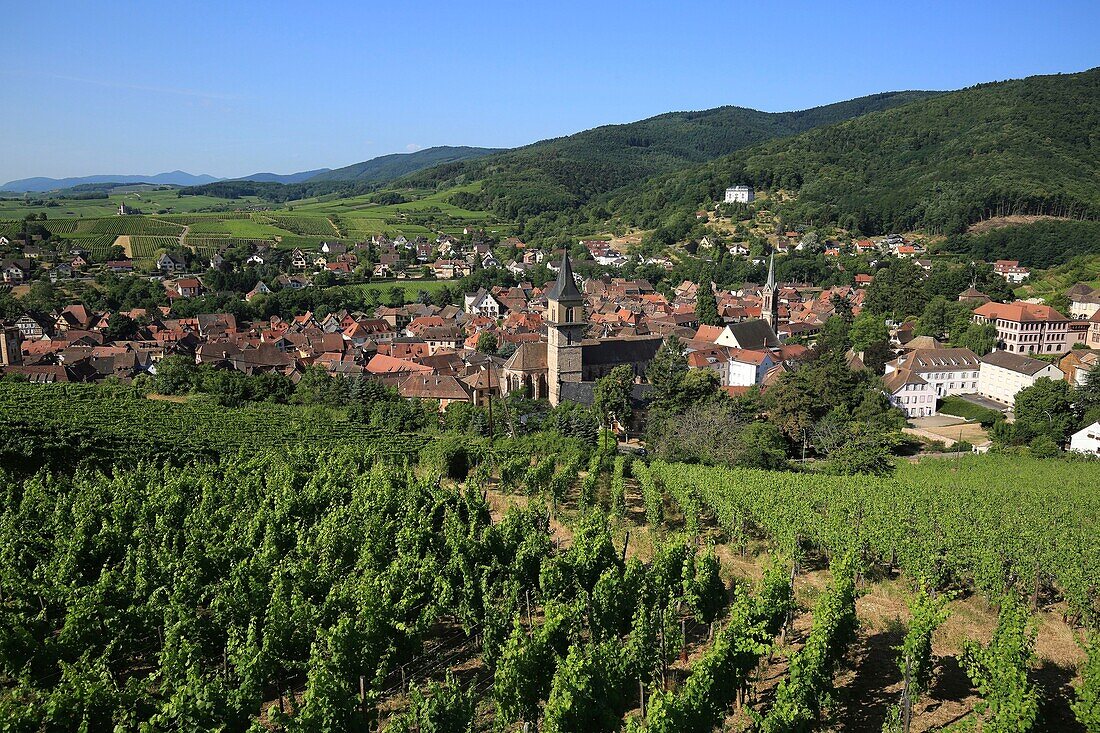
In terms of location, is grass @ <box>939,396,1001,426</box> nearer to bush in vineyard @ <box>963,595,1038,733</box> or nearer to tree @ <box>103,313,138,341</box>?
bush in vineyard @ <box>963,595,1038,733</box>

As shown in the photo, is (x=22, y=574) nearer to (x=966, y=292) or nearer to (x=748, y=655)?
(x=748, y=655)

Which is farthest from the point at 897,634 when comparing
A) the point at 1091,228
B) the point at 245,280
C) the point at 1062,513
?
the point at 1091,228

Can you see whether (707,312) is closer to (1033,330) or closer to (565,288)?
(1033,330)

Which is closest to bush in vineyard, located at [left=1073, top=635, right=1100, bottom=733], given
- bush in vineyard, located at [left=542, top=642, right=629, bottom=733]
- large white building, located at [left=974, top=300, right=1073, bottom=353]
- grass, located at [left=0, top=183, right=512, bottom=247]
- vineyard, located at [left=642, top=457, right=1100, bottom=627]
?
vineyard, located at [left=642, top=457, right=1100, bottom=627]

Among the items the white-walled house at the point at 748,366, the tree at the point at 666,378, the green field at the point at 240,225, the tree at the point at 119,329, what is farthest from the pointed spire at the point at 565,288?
the green field at the point at 240,225

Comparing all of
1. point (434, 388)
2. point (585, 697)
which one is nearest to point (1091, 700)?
point (585, 697)

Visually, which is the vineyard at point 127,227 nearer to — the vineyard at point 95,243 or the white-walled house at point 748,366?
the vineyard at point 95,243
